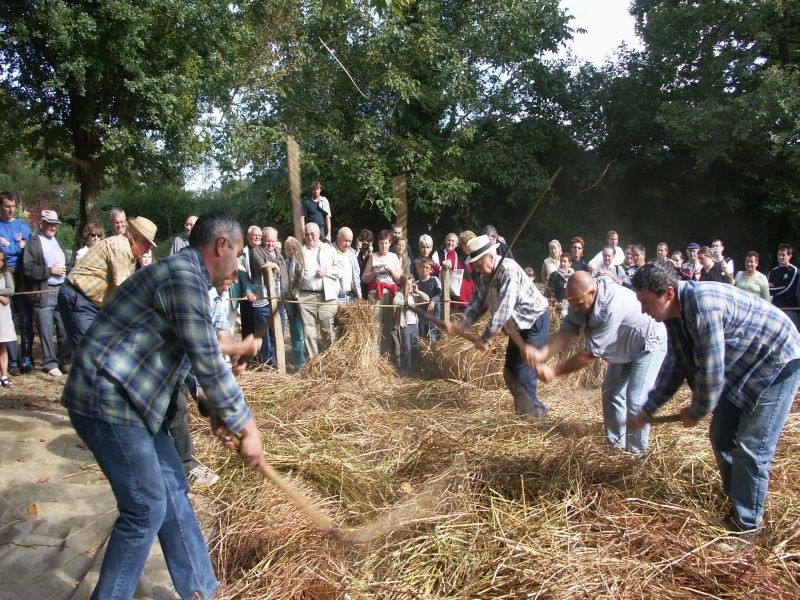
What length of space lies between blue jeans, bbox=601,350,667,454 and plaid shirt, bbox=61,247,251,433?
3038 mm

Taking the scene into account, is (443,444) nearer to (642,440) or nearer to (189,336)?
(642,440)

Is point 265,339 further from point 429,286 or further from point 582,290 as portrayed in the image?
point 582,290

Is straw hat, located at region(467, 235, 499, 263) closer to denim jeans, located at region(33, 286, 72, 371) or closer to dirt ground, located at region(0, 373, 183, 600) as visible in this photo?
dirt ground, located at region(0, 373, 183, 600)

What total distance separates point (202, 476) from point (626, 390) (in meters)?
3.12

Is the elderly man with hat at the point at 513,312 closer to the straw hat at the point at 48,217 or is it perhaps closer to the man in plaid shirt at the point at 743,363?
the man in plaid shirt at the point at 743,363

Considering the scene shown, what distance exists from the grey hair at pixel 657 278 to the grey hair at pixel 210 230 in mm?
2008

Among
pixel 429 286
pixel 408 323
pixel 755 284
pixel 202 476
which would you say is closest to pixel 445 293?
pixel 429 286

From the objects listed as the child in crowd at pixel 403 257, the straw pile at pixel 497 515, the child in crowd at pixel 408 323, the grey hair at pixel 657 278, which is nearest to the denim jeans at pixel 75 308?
the straw pile at pixel 497 515

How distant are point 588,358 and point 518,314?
842 millimetres

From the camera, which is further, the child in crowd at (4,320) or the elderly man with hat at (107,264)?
the child in crowd at (4,320)

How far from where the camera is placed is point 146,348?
8.14 feet

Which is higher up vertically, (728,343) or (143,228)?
(143,228)

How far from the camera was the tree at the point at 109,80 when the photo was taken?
32.4 feet

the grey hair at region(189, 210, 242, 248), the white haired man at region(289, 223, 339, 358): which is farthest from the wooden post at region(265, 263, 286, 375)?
the grey hair at region(189, 210, 242, 248)
